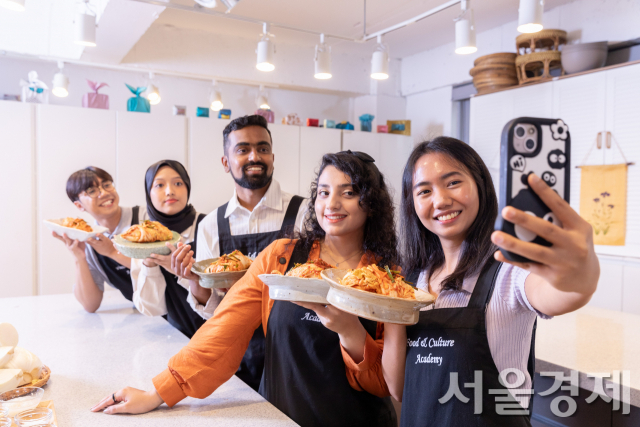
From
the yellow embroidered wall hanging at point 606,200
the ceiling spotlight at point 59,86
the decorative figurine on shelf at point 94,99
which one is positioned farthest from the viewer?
the decorative figurine on shelf at point 94,99

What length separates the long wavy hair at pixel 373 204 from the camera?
1.64m

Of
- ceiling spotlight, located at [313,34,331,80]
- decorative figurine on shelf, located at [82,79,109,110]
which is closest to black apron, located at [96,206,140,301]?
ceiling spotlight, located at [313,34,331,80]

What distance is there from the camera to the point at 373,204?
1.67 m

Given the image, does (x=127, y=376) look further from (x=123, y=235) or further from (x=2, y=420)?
(x=123, y=235)

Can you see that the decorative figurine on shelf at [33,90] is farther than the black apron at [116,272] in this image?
Yes

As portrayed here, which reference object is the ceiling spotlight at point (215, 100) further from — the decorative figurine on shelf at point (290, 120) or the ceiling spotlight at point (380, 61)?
the ceiling spotlight at point (380, 61)

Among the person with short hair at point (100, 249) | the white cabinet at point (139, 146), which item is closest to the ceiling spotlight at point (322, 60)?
the person with short hair at point (100, 249)

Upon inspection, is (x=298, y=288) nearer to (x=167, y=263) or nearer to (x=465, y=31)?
(x=167, y=263)

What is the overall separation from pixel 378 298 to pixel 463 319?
0.27 meters

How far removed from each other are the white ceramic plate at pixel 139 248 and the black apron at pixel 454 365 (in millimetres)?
1220

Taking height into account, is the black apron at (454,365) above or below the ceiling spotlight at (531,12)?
below

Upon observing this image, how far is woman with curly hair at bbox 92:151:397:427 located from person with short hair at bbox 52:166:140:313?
3.92 feet

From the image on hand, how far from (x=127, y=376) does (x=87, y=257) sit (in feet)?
4.34

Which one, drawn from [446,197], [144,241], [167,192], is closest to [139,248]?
[144,241]
